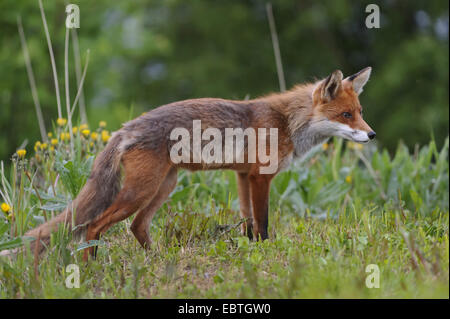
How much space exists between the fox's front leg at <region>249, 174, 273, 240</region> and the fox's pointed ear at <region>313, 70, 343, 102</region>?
3.12 feet

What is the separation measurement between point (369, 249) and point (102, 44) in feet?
37.5

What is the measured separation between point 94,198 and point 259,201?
1.43 metres

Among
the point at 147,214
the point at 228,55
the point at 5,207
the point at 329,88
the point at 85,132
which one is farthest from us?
the point at 228,55

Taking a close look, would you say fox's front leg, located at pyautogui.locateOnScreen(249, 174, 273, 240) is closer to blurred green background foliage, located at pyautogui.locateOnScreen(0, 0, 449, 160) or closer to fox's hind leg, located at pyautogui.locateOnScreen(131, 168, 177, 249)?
fox's hind leg, located at pyautogui.locateOnScreen(131, 168, 177, 249)

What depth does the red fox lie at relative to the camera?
156 inches

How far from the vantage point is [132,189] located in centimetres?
392

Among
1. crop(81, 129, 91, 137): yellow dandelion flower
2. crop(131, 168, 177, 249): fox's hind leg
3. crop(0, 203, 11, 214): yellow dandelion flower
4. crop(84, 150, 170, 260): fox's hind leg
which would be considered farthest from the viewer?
crop(81, 129, 91, 137): yellow dandelion flower

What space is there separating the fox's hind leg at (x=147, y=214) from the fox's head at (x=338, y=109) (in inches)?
57.1

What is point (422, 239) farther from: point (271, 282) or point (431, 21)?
point (431, 21)

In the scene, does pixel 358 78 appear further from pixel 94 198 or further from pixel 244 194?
pixel 94 198

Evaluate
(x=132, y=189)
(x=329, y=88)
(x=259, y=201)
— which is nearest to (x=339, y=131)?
(x=329, y=88)

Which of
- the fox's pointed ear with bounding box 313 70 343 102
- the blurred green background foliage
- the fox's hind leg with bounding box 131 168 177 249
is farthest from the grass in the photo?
the blurred green background foliage

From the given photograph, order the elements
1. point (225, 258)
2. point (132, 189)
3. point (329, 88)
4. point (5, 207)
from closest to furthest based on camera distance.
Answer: point (225, 258) < point (132, 189) < point (5, 207) < point (329, 88)

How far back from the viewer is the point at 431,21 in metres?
15.0
